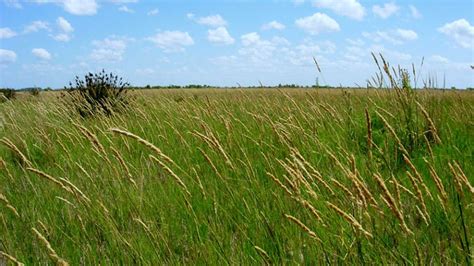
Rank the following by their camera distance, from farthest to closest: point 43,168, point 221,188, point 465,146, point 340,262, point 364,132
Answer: point 364,132 < point 43,168 < point 465,146 < point 221,188 < point 340,262

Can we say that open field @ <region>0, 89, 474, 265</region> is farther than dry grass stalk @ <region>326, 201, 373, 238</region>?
Yes

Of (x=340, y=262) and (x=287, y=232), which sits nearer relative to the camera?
(x=340, y=262)

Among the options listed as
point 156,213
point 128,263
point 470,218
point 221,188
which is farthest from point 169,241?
point 470,218


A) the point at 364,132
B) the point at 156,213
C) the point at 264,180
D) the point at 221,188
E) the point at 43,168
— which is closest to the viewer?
the point at 156,213

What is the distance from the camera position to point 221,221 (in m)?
2.61

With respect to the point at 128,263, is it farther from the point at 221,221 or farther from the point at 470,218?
the point at 470,218

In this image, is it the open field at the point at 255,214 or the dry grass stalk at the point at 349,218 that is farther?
the open field at the point at 255,214

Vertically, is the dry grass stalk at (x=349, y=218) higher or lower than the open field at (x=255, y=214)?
higher

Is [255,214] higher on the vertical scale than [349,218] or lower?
lower

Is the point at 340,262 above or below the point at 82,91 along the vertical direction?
below

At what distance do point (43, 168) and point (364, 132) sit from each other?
364 cm

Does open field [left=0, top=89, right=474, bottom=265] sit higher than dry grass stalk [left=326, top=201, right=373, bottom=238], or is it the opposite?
dry grass stalk [left=326, top=201, right=373, bottom=238]

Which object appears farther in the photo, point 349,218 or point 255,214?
point 255,214

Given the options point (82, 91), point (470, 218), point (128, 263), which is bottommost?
point (128, 263)
